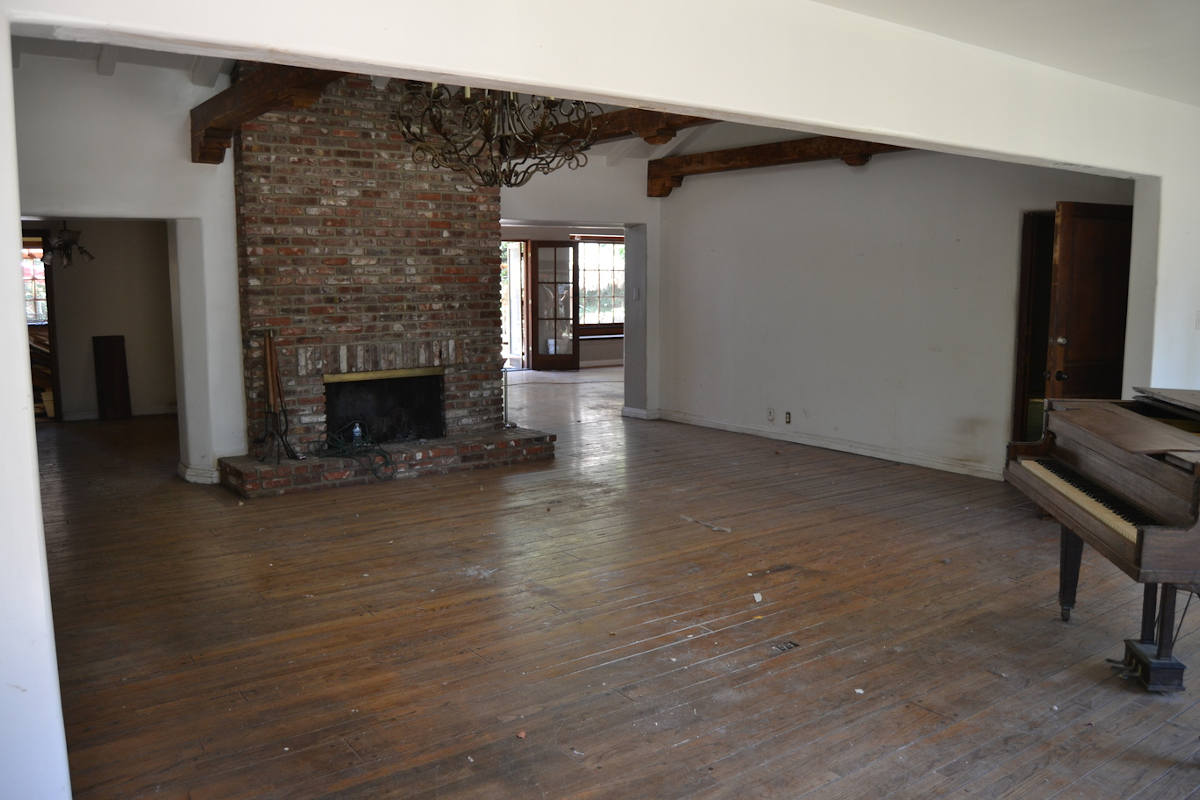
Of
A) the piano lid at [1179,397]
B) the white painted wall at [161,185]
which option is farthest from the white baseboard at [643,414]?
the piano lid at [1179,397]

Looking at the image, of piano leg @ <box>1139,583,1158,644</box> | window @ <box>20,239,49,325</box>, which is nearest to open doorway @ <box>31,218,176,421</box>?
window @ <box>20,239,49,325</box>

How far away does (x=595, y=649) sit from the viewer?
372 centimetres

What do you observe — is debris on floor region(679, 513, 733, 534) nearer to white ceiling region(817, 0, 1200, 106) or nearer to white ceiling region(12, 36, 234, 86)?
white ceiling region(817, 0, 1200, 106)

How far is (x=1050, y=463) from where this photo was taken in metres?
3.83

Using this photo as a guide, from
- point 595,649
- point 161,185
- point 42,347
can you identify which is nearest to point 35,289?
point 42,347

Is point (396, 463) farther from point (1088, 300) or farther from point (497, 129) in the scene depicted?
point (1088, 300)

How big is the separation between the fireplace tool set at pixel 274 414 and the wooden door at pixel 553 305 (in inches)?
315

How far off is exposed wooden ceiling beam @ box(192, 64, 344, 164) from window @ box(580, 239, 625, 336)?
9046 millimetres

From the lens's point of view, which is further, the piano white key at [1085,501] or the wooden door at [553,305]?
the wooden door at [553,305]

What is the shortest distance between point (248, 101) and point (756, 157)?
4427mm

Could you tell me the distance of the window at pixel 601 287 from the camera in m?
15.1

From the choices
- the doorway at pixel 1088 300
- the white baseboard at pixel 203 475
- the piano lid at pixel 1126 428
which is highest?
the doorway at pixel 1088 300

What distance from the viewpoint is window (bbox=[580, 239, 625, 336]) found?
15.1 metres

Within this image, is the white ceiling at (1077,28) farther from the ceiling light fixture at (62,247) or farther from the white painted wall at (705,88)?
the ceiling light fixture at (62,247)
